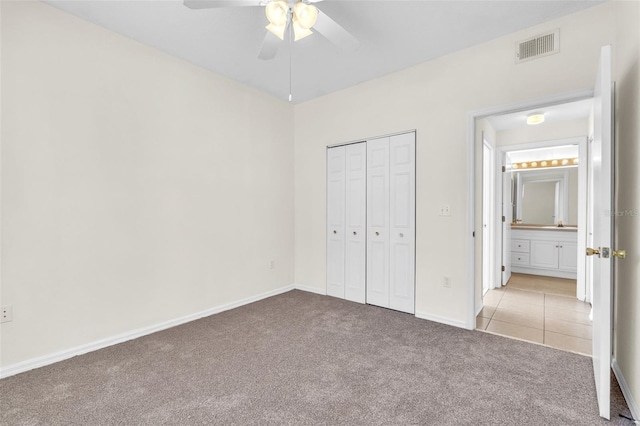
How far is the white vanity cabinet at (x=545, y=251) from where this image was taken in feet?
16.4

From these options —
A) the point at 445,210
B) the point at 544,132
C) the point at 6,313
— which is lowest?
the point at 6,313

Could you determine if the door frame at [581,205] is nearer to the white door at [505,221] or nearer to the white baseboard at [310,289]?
the white door at [505,221]

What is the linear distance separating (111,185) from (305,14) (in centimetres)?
207

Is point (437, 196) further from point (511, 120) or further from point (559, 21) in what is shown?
point (511, 120)

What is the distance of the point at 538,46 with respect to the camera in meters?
2.46

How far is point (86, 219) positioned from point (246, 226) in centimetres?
159

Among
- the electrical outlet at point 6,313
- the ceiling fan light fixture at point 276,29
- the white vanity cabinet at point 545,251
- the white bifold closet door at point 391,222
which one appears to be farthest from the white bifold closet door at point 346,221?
the white vanity cabinet at point 545,251

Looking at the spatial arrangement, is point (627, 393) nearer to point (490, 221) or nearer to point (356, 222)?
point (356, 222)

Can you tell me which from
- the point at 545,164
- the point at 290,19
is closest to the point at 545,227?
the point at 545,164

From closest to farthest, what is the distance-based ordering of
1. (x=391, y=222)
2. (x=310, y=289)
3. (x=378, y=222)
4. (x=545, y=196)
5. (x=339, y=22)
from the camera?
(x=339, y=22) < (x=391, y=222) < (x=378, y=222) < (x=310, y=289) < (x=545, y=196)

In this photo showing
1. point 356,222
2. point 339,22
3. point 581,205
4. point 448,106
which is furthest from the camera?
point 581,205

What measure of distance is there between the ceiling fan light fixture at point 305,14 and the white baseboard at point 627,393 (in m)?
2.78

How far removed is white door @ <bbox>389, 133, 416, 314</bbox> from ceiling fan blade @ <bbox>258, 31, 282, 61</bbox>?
5.51ft

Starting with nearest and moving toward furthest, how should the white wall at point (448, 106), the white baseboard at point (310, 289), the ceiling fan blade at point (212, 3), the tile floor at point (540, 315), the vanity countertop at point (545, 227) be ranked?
the ceiling fan blade at point (212, 3) < the white wall at point (448, 106) < the tile floor at point (540, 315) < the white baseboard at point (310, 289) < the vanity countertop at point (545, 227)
